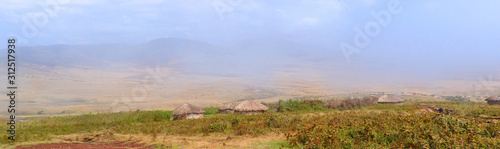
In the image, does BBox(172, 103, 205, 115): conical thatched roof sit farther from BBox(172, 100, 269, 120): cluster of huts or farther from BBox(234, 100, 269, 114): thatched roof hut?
BBox(234, 100, 269, 114): thatched roof hut

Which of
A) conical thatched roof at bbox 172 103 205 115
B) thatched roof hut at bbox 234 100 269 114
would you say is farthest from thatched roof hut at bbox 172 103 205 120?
thatched roof hut at bbox 234 100 269 114

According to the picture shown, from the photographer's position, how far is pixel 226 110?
4091cm

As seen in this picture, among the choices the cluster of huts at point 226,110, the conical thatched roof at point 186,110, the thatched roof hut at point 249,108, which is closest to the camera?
the conical thatched roof at point 186,110

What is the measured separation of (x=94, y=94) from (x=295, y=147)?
87.7 m

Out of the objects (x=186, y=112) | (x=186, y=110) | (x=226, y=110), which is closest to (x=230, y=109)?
(x=226, y=110)

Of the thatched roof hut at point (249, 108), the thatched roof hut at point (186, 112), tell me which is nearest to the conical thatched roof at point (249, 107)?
the thatched roof hut at point (249, 108)

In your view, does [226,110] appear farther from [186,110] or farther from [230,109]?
[186,110]

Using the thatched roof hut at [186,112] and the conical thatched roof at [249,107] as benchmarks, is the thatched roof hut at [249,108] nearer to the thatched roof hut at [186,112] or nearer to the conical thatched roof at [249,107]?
the conical thatched roof at [249,107]

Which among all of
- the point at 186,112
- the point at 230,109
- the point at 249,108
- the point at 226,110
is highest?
the point at 249,108

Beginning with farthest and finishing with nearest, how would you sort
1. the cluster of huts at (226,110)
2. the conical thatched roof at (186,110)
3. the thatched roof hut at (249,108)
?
the thatched roof hut at (249,108) → the cluster of huts at (226,110) → the conical thatched roof at (186,110)

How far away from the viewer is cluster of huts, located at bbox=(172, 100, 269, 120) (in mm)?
34531

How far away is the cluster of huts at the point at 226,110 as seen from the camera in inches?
1359

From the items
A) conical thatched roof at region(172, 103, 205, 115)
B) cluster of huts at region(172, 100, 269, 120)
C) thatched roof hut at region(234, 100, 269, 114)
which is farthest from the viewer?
thatched roof hut at region(234, 100, 269, 114)

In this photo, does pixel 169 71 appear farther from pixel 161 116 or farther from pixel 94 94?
pixel 161 116
